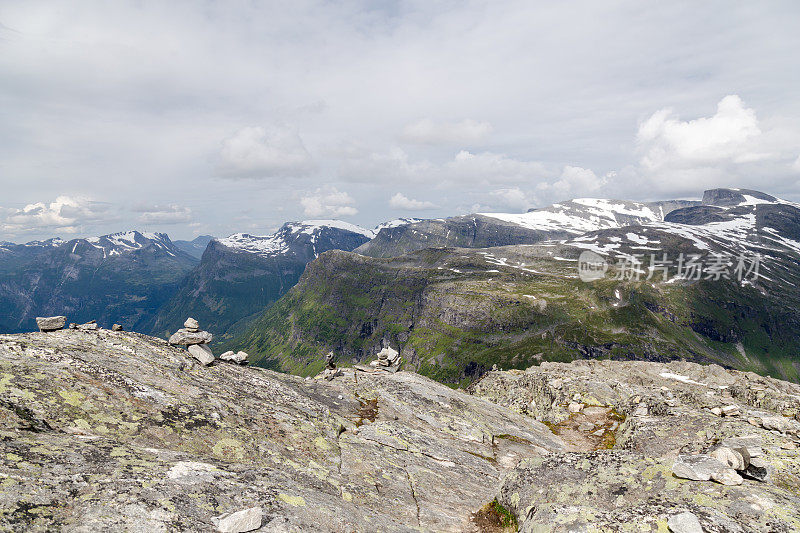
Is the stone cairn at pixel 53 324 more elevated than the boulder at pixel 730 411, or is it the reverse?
the stone cairn at pixel 53 324

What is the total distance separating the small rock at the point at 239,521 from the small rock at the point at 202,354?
39.0 feet

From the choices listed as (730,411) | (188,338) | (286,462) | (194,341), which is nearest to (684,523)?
(286,462)

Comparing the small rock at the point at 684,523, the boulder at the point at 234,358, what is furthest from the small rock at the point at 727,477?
the boulder at the point at 234,358

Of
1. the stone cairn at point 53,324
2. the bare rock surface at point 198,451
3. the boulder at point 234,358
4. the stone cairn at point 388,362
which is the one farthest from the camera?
the stone cairn at point 388,362

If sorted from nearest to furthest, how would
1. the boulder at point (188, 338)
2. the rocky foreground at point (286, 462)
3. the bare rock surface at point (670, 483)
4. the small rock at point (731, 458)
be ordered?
the rocky foreground at point (286, 462) < the bare rock surface at point (670, 483) < the small rock at point (731, 458) < the boulder at point (188, 338)

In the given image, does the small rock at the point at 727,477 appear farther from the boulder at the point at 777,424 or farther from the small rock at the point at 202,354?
the small rock at the point at 202,354

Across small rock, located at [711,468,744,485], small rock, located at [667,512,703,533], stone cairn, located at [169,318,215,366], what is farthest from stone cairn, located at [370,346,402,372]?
small rock, located at [667,512,703,533]

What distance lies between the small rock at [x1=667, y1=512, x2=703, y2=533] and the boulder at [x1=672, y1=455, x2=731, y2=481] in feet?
9.89

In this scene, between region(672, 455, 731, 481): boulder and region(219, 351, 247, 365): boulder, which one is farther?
region(219, 351, 247, 365): boulder

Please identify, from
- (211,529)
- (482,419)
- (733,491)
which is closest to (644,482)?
(733,491)

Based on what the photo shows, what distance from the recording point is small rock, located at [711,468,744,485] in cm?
1088

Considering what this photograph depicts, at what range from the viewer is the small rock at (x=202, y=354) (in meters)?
19.2

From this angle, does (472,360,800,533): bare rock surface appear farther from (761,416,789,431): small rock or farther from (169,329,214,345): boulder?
(169,329,214,345): boulder

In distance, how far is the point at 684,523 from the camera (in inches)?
360
